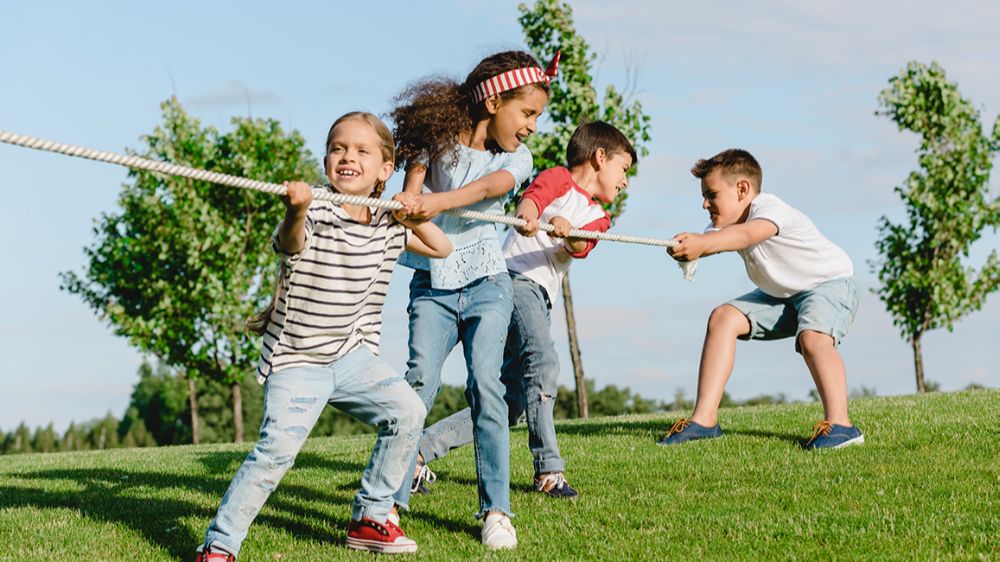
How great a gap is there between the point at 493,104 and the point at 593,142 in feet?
3.14

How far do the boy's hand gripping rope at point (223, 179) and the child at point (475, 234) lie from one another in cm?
22

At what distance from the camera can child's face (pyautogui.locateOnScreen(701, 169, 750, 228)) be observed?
8031mm

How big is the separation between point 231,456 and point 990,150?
62.9ft

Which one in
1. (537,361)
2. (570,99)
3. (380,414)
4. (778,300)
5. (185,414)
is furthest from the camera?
(185,414)

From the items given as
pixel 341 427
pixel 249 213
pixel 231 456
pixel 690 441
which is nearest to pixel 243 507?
pixel 690 441

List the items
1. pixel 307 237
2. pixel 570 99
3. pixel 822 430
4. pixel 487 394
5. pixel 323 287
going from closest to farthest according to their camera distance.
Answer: pixel 307 237, pixel 323 287, pixel 487 394, pixel 822 430, pixel 570 99

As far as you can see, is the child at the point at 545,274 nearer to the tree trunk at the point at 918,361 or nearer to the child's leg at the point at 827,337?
the child's leg at the point at 827,337

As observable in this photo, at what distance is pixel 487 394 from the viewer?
5328 mm

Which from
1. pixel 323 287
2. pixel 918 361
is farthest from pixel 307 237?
pixel 918 361

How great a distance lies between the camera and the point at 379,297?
5.13 m

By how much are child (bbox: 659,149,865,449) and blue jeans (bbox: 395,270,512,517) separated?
280 cm

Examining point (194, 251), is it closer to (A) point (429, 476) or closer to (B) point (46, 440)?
(A) point (429, 476)

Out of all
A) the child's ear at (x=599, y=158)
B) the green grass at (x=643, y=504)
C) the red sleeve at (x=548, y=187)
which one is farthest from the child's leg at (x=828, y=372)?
the red sleeve at (x=548, y=187)

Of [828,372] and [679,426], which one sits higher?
[828,372]
